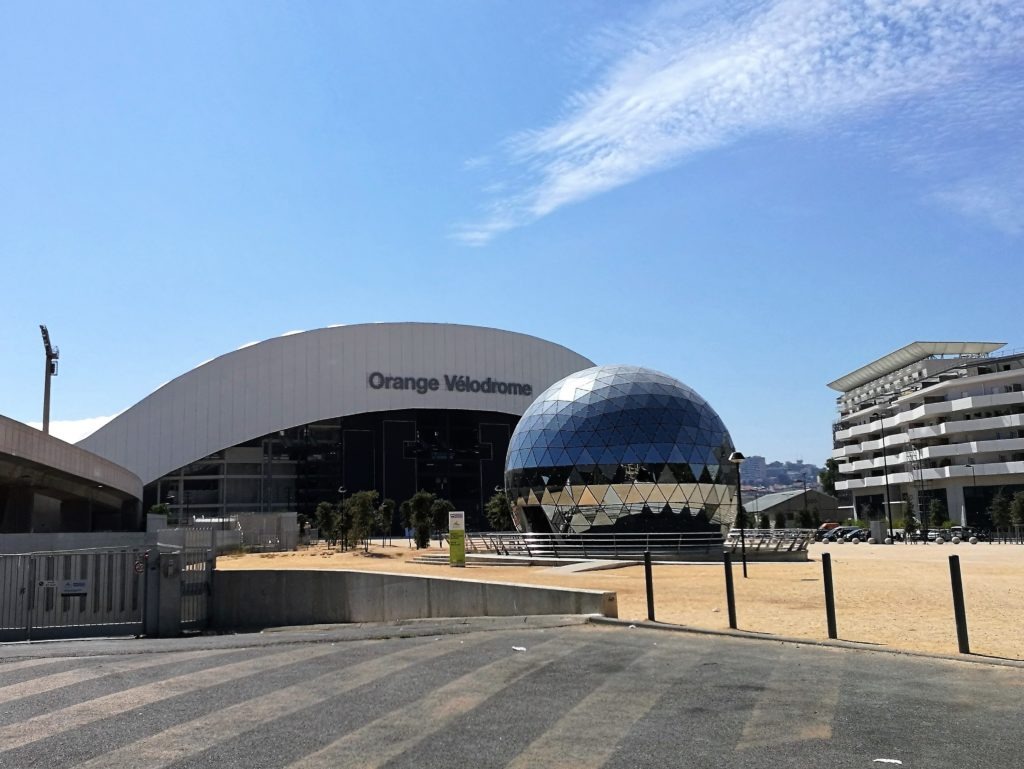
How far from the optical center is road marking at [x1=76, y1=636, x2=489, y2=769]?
19.1 ft

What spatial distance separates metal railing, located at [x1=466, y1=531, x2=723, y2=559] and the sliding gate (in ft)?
50.2

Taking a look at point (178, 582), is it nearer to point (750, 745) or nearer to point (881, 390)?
point (750, 745)

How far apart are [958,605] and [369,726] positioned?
6506mm

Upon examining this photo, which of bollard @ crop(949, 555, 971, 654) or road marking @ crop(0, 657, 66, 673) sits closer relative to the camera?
bollard @ crop(949, 555, 971, 654)

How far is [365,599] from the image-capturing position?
20031 millimetres

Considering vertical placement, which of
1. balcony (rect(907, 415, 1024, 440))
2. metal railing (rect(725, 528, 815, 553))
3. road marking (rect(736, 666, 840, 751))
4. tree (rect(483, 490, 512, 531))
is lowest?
road marking (rect(736, 666, 840, 751))

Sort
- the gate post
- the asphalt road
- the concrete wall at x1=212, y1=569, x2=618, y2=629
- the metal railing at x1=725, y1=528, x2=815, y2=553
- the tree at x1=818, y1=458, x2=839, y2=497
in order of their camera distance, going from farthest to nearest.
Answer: the tree at x1=818, y1=458, x2=839, y2=497 < the metal railing at x1=725, y1=528, x2=815, y2=553 < the gate post < the concrete wall at x1=212, y1=569, x2=618, y2=629 < the asphalt road

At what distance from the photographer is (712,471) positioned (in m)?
32.1

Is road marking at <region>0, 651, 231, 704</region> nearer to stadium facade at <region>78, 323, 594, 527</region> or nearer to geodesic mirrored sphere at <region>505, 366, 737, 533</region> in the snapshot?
geodesic mirrored sphere at <region>505, 366, 737, 533</region>

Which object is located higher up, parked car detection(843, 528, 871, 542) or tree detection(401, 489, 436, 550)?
tree detection(401, 489, 436, 550)

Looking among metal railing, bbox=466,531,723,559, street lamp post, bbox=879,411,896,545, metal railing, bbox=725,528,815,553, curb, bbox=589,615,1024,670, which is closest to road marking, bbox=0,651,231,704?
curb, bbox=589,615,1024,670

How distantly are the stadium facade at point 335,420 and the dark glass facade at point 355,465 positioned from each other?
12 centimetres

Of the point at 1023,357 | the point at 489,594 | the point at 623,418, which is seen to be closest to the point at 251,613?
the point at 489,594

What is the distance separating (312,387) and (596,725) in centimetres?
7545
